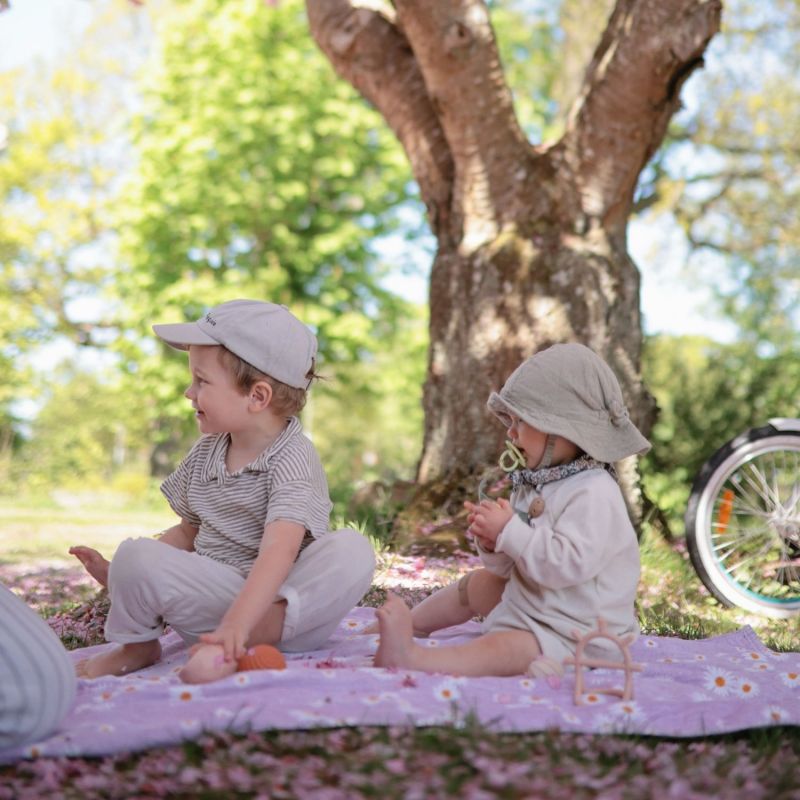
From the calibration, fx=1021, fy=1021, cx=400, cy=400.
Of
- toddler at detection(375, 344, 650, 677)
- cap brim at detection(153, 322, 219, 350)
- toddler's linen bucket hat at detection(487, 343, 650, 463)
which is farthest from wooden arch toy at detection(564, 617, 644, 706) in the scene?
cap brim at detection(153, 322, 219, 350)

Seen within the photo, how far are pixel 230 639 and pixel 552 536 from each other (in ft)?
2.93

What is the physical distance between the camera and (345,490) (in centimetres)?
885

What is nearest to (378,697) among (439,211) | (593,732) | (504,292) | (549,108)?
(593,732)

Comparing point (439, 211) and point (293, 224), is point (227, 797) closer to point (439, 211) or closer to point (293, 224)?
point (439, 211)

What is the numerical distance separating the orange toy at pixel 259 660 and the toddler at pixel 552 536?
0.28m

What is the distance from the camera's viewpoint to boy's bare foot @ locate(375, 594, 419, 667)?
2.69 meters

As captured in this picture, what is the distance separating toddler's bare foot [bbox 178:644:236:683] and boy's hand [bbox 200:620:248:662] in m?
0.01

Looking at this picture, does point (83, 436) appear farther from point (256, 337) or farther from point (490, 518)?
point (490, 518)

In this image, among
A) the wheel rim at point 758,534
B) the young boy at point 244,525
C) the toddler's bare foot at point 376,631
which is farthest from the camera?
the wheel rim at point 758,534

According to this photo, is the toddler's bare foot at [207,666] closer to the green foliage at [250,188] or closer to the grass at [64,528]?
the grass at [64,528]

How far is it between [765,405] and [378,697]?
645cm

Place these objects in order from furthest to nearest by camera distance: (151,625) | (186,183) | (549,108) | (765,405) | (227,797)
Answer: (549,108)
(186,183)
(765,405)
(151,625)
(227,797)

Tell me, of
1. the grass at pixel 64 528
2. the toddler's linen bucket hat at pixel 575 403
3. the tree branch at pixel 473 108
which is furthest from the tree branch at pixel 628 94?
the grass at pixel 64 528

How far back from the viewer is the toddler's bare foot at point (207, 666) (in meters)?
2.52
